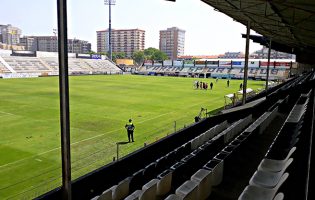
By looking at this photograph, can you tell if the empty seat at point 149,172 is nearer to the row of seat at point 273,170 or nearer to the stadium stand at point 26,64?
the row of seat at point 273,170

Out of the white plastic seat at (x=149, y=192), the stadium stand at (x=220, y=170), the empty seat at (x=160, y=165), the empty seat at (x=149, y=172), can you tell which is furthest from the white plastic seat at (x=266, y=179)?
the empty seat at (x=160, y=165)

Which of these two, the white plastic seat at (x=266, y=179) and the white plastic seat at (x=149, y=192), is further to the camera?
the white plastic seat at (x=149, y=192)

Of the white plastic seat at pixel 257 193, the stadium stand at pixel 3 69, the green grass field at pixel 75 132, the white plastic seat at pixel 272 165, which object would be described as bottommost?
the green grass field at pixel 75 132

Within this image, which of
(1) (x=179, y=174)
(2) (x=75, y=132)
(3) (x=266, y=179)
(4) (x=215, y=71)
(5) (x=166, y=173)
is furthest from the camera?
(4) (x=215, y=71)

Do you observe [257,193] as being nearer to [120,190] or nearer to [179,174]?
[179,174]

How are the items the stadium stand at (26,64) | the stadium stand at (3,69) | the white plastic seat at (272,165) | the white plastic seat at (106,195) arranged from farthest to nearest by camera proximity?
the stadium stand at (26,64)
the stadium stand at (3,69)
the white plastic seat at (106,195)
the white plastic seat at (272,165)

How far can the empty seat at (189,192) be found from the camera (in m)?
5.22

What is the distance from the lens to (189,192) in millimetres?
5246

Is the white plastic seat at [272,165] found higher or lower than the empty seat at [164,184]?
higher

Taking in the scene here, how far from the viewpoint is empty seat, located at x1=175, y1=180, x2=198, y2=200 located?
5222 millimetres

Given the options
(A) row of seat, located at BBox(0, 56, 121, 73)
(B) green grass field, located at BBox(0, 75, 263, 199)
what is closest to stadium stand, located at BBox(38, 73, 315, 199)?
(B) green grass field, located at BBox(0, 75, 263, 199)

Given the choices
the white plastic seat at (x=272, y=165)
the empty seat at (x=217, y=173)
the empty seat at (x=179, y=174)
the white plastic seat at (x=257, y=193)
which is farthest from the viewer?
the empty seat at (x=179, y=174)

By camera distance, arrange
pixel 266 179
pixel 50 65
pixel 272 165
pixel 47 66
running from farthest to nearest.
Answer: pixel 50 65, pixel 47 66, pixel 272 165, pixel 266 179

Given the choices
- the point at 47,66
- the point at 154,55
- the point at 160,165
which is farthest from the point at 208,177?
the point at 154,55
